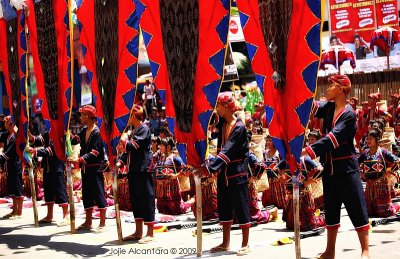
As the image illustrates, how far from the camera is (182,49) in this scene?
29.4ft

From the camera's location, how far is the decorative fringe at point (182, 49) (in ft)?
29.0

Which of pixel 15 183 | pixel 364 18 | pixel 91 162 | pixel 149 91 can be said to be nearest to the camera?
pixel 91 162

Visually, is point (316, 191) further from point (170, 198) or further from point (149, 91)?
point (149, 91)

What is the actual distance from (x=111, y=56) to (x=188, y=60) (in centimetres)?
166

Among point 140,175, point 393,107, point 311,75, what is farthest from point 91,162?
point 393,107

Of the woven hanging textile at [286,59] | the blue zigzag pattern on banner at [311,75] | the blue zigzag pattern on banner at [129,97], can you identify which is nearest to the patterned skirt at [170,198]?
the blue zigzag pattern on banner at [129,97]

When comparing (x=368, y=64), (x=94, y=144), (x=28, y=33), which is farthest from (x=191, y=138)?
(x=368, y=64)

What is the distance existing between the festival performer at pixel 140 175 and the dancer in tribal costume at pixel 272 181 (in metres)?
2.40

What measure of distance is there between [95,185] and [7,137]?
3352 mm

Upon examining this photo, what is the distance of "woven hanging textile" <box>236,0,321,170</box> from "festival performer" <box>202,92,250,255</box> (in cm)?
103

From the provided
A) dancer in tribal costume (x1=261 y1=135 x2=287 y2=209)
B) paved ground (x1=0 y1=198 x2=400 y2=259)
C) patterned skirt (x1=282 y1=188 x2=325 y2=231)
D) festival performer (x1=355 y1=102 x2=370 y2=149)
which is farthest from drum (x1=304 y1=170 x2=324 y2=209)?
festival performer (x1=355 y1=102 x2=370 y2=149)

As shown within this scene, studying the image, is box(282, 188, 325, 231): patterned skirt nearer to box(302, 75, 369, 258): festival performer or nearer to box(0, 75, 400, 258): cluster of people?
box(0, 75, 400, 258): cluster of people

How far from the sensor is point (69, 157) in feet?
38.0

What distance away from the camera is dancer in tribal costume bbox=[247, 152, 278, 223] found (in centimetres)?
1126
